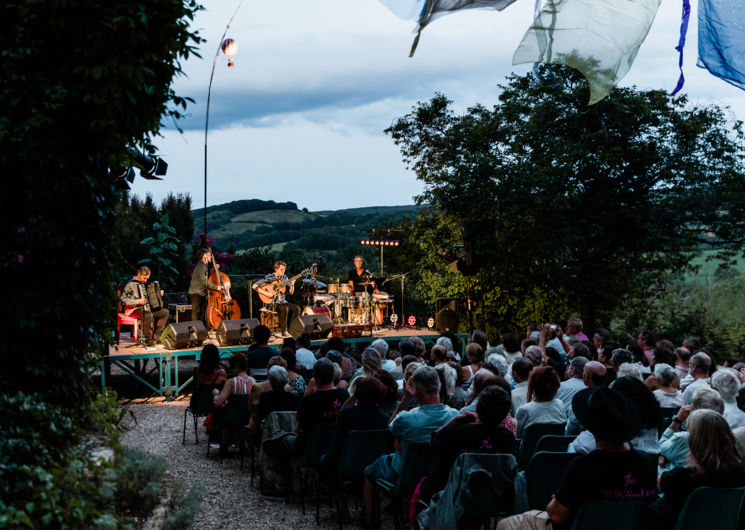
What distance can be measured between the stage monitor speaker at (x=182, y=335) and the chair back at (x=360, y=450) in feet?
21.2

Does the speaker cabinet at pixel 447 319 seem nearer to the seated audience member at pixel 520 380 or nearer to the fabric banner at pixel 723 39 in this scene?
the seated audience member at pixel 520 380

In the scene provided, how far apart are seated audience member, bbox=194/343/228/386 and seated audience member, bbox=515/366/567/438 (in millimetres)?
3571

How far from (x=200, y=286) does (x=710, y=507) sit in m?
10.3

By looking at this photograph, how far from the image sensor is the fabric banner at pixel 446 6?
4.01 m

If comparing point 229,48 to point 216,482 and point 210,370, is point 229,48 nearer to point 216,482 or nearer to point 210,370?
point 210,370

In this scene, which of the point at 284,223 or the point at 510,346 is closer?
the point at 510,346

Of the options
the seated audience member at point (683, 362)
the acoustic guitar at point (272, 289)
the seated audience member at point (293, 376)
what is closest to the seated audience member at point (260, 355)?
the seated audience member at point (293, 376)

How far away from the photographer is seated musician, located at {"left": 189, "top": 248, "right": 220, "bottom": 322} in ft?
40.2

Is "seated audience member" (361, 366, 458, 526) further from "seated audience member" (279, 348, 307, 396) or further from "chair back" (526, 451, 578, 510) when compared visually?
"seated audience member" (279, 348, 307, 396)

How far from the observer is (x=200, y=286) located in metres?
12.3

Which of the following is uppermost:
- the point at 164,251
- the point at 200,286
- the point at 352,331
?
the point at 164,251

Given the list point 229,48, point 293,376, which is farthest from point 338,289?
point 293,376

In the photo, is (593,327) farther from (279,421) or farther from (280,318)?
(279,421)

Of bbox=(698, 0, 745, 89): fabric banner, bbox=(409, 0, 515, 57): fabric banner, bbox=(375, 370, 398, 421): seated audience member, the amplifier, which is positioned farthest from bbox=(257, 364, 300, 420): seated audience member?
the amplifier
